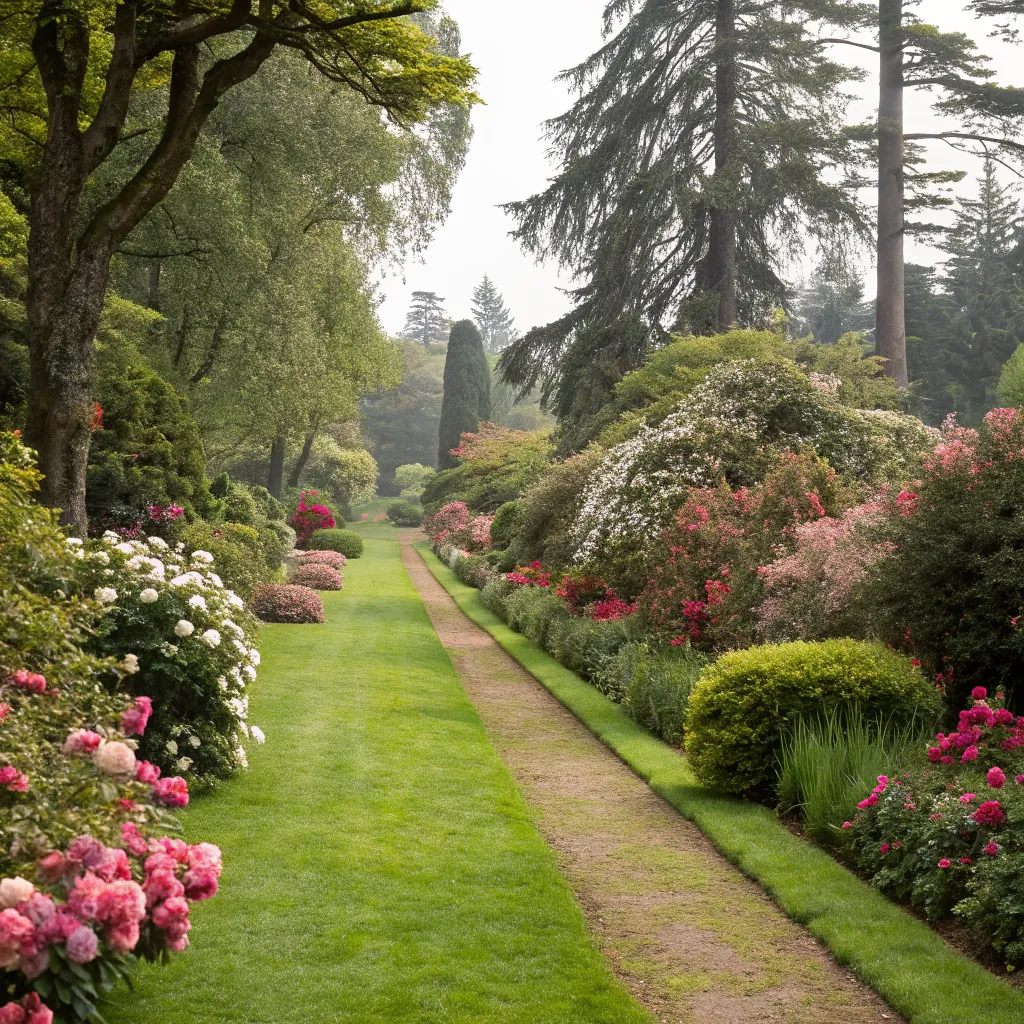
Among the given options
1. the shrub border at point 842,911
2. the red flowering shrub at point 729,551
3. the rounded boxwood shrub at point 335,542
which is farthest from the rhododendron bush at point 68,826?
the rounded boxwood shrub at point 335,542

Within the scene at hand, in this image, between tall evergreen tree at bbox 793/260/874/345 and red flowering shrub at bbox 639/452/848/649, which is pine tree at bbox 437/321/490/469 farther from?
red flowering shrub at bbox 639/452/848/649

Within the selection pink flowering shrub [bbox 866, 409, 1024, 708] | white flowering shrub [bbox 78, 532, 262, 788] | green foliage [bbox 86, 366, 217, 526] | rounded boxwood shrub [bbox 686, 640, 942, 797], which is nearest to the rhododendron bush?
white flowering shrub [bbox 78, 532, 262, 788]

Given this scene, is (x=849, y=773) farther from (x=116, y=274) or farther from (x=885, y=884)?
(x=116, y=274)

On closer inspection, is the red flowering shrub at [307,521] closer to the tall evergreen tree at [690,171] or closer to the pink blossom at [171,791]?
the tall evergreen tree at [690,171]

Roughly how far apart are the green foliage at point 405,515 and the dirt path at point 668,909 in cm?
4467

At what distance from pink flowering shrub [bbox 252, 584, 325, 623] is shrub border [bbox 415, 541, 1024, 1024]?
28.2 feet

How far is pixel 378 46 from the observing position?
10.3m

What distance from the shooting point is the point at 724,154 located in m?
24.8

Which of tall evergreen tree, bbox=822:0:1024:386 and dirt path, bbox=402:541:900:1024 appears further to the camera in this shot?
tall evergreen tree, bbox=822:0:1024:386

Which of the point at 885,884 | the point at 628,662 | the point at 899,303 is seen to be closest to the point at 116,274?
the point at 628,662

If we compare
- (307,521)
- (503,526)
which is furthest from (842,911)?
(307,521)

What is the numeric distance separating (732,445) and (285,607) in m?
7.96

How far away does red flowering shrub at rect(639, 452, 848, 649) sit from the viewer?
10945mm

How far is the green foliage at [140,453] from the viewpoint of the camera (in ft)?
45.3
